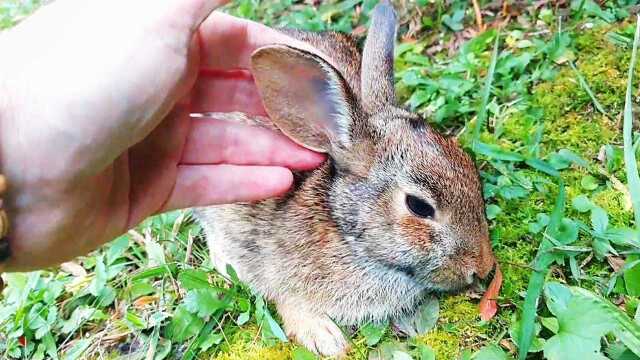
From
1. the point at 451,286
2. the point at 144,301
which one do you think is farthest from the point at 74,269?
the point at 451,286

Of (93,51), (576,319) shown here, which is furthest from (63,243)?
(576,319)

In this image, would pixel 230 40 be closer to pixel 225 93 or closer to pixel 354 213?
pixel 225 93

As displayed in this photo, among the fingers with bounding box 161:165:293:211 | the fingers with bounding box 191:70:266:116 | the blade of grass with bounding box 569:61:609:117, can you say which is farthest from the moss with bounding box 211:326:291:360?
the blade of grass with bounding box 569:61:609:117

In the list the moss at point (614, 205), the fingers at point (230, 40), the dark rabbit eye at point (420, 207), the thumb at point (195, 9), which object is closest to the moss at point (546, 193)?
the moss at point (614, 205)

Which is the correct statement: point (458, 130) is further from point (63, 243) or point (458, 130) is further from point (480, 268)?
point (63, 243)

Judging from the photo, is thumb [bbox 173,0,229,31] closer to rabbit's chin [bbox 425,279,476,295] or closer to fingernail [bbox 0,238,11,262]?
fingernail [bbox 0,238,11,262]

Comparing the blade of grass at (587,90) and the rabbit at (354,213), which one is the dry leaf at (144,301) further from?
the blade of grass at (587,90)
